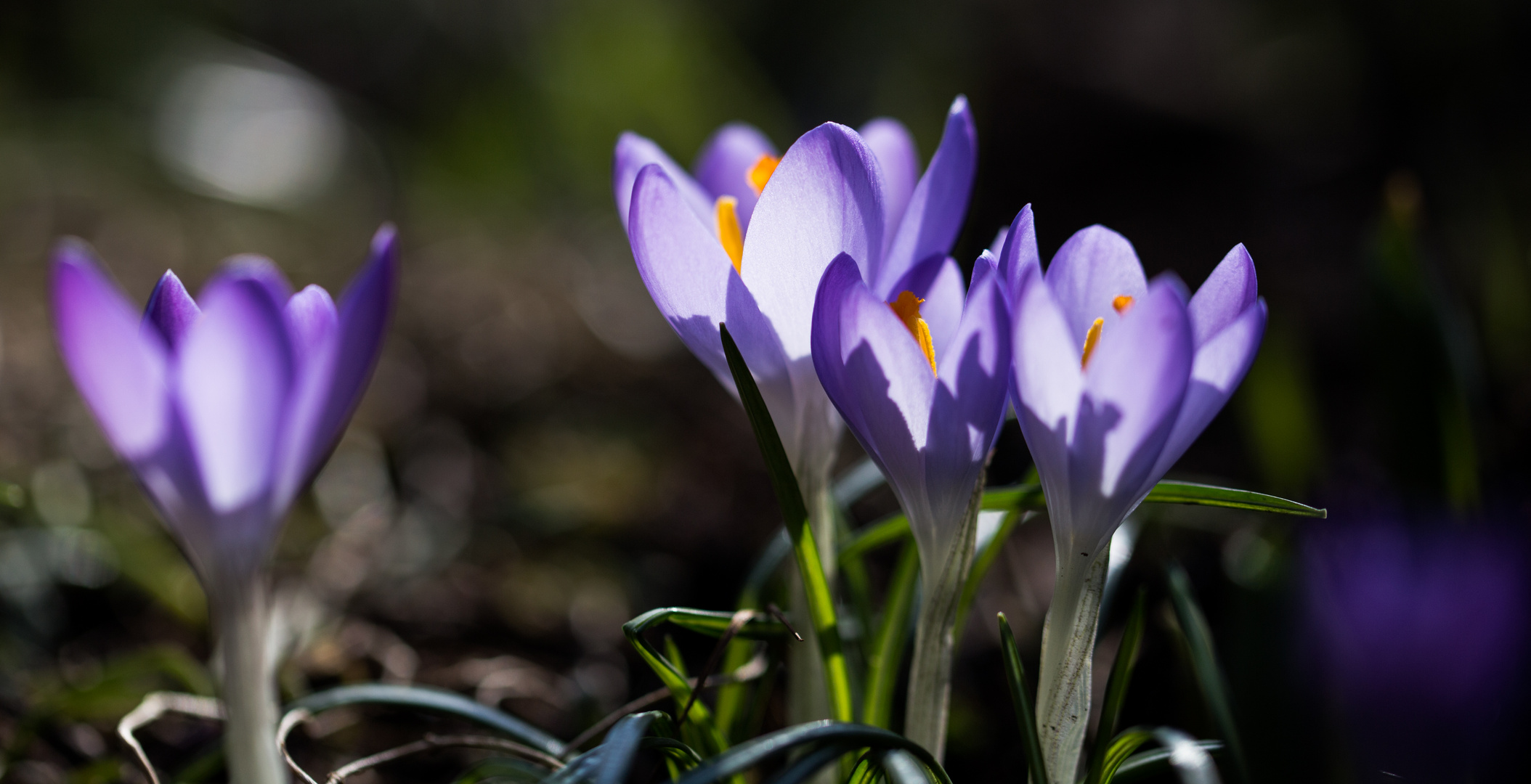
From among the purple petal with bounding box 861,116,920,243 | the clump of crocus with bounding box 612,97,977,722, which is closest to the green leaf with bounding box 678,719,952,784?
the clump of crocus with bounding box 612,97,977,722

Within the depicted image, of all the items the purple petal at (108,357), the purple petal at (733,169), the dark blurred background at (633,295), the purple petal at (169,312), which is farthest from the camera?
the dark blurred background at (633,295)

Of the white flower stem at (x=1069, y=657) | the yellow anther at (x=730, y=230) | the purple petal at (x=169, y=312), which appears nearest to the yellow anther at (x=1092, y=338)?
the white flower stem at (x=1069, y=657)

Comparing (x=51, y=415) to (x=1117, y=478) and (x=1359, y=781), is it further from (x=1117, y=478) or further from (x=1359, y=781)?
(x=1359, y=781)

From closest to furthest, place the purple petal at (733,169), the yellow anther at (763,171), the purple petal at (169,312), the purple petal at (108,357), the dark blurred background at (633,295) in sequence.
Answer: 1. the purple petal at (108,357)
2. the purple petal at (169,312)
3. the yellow anther at (763,171)
4. the purple petal at (733,169)
5. the dark blurred background at (633,295)

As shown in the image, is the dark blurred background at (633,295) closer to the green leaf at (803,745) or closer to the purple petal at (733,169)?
the green leaf at (803,745)

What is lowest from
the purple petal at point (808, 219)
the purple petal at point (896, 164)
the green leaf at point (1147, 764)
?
the green leaf at point (1147, 764)

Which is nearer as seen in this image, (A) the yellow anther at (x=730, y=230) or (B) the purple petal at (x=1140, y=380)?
(B) the purple petal at (x=1140, y=380)

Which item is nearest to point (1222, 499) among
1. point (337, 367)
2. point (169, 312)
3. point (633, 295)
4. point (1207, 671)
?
point (1207, 671)

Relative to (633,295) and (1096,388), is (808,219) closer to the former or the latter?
(1096,388)
